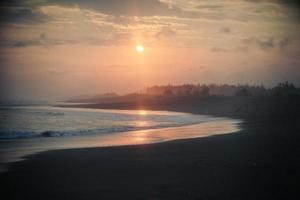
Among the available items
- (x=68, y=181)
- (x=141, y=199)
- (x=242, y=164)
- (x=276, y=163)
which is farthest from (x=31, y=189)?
(x=276, y=163)

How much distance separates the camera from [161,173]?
10.2 m

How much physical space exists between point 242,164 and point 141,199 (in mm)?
4225

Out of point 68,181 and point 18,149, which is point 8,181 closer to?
point 68,181

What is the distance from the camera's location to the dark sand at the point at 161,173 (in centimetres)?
813

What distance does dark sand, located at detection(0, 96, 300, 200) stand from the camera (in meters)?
8.13

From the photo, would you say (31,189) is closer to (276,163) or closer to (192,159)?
(192,159)

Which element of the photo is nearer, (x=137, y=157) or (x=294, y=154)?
(x=294, y=154)

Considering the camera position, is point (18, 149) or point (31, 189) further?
point (18, 149)

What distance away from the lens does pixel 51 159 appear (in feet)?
41.6

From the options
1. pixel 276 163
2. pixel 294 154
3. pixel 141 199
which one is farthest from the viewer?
pixel 294 154

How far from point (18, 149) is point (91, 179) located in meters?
7.16

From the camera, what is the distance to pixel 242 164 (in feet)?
35.8

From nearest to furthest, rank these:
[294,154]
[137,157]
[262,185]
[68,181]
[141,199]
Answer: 1. [141,199]
2. [262,185]
3. [68,181]
4. [294,154]
5. [137,157]

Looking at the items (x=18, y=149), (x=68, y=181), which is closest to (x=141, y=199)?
(x=68, y=181)
